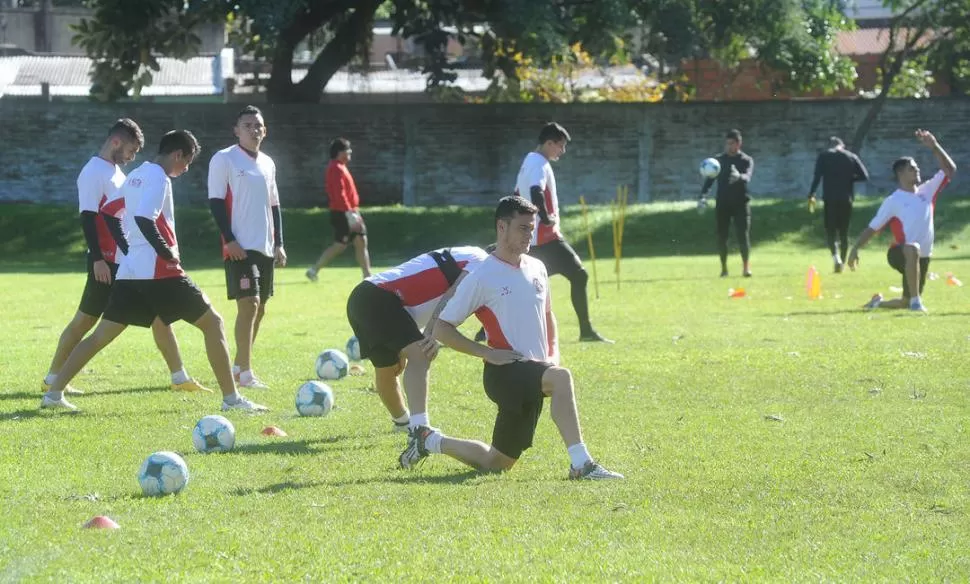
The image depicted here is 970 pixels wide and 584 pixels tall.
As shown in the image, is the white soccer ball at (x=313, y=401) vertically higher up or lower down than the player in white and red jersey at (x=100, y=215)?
lower down

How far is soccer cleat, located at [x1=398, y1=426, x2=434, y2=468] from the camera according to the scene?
8.21 metres

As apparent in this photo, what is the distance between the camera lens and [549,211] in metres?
14.4

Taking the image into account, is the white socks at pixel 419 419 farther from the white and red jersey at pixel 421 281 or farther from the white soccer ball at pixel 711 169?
the white soccer ball at pixel 711 169

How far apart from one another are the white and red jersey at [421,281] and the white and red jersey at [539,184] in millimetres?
5113

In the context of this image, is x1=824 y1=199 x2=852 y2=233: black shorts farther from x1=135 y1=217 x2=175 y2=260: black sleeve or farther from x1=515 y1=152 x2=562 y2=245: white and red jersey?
x1=135 y1=217 x2=175 y2=260: black sleeve

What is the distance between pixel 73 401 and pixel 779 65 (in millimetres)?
24539

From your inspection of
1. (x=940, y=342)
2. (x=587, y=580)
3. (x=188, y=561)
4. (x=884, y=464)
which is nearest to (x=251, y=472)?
(x=188, y=561)

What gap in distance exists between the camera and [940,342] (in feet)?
46.8

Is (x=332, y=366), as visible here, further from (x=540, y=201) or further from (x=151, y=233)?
(x=540, y=201)

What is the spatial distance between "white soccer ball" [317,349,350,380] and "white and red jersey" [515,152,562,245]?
8.72 feet

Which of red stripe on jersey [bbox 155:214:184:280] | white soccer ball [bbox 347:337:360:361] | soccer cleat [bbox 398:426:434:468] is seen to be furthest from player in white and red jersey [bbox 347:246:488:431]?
white soccer ball [bbox 347:337:360:361]

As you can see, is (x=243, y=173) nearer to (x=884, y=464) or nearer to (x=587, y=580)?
(x=884, y=464)

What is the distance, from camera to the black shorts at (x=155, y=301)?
10.4 m

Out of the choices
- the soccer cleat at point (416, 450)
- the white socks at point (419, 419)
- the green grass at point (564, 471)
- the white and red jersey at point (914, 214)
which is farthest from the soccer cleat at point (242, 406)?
the white and red jersey at point (914, 214)
